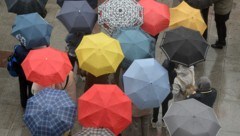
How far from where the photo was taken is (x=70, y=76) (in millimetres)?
7070

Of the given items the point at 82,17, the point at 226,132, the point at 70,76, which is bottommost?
the point at 226,132

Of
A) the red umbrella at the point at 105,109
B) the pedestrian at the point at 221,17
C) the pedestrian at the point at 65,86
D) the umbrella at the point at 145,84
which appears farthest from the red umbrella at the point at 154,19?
the red umbrella at the point at 105,109

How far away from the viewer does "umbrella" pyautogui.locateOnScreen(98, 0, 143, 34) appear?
739 centimetres

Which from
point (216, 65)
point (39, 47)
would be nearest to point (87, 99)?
point (39, 47)

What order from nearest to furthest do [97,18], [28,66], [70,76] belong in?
1. [28,66]
2. [70,76]
3. [97,18]

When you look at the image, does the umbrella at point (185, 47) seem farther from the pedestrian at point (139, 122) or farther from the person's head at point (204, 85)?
the pedestrian at point (139, 122)

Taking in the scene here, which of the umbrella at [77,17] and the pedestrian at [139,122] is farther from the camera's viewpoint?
the umbrella at [77,17]

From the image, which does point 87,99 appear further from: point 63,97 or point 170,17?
point 170,17

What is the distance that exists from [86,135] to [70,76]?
1.43 meters

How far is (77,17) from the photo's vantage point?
24.6ft

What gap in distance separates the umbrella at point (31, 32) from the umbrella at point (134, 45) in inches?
45.1

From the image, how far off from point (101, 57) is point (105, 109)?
1026 mm

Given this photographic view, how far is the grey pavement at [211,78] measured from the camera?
8154mm

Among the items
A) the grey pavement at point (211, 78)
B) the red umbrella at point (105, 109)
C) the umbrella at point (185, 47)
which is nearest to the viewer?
the red umbrella at point (105, 109)
